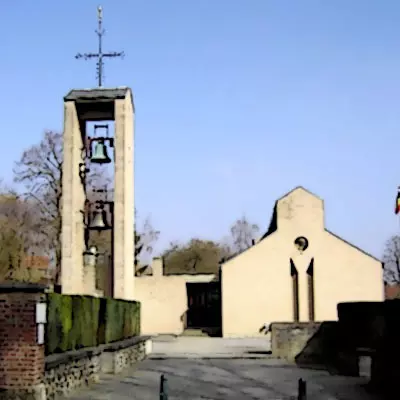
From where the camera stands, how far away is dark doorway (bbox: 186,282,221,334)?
55.8 meters

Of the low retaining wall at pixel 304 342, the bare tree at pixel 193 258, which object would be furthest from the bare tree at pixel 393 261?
the low retaining wall at pixel 304 342

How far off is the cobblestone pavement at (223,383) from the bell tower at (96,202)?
3638 mm

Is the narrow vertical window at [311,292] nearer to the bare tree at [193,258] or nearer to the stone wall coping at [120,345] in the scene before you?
the bare tree at [193,258]

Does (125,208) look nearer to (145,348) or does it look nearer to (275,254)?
(145,348)

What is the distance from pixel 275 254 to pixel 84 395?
34254 mm

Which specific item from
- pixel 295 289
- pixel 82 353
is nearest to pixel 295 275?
pixel 295 289

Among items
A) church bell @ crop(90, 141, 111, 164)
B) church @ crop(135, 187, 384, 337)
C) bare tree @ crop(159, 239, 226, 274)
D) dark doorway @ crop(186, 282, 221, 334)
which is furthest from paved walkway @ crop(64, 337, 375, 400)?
bare tree @ crop(159, 239, 226, 274)

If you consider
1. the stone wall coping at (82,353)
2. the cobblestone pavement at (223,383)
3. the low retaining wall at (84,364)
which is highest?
the stone wall coping at (82,353)

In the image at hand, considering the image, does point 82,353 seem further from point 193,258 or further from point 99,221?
point 193,258

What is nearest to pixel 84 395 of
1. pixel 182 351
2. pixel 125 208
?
pixel 125 208

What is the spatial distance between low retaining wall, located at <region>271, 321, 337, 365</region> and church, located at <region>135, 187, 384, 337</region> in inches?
761

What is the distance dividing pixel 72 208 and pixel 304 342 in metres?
9.79

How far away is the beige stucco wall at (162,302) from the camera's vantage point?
173 ft

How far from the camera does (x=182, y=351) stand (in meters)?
34.1
